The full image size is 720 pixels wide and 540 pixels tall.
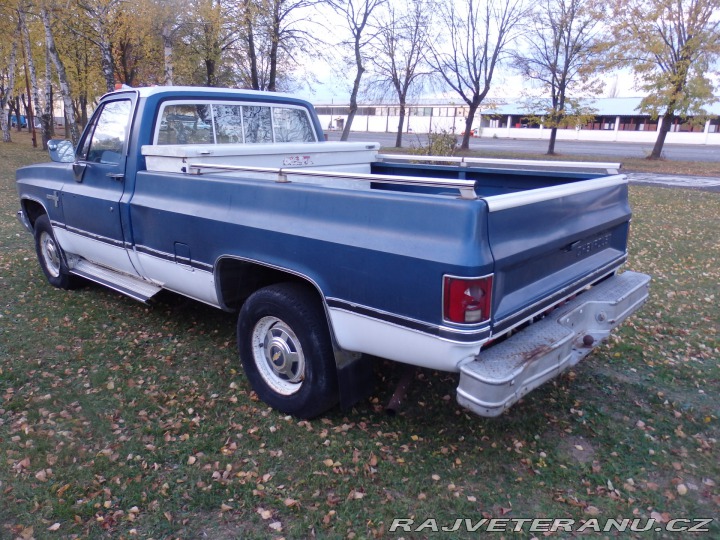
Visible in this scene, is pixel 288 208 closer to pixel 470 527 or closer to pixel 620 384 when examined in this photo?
pixel 470 527

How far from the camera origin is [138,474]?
323cm

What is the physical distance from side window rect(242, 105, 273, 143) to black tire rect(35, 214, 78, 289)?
2.36m

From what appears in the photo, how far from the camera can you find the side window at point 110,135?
473cm

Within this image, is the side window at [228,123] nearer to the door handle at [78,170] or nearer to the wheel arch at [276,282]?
the door handle at [78,170]

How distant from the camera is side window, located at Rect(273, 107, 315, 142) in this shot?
550cm

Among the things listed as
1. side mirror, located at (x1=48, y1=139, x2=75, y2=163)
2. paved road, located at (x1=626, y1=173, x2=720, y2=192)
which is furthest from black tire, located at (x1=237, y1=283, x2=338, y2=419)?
paved road, located at (x1=626, y1=173, x2=720, y2=192)

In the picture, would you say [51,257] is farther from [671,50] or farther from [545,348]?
[671,50]

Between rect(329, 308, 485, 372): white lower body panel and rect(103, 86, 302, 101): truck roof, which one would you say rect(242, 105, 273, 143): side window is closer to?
rect(103, 86, 302, 101): truck roof

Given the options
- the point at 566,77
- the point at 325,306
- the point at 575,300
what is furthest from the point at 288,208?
the point at 566,77

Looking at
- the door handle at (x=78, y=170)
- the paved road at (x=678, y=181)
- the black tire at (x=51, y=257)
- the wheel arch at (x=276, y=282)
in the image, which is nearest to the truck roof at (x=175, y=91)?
the door handle at (x=78, y=170)

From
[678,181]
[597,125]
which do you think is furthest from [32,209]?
[597,125]

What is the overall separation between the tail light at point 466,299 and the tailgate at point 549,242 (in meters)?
0.09

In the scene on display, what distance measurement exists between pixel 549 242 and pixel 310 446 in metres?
1.84

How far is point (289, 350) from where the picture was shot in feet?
11.8
